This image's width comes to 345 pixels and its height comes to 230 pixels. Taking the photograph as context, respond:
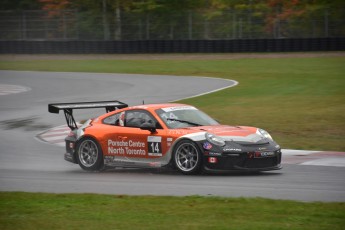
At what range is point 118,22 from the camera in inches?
1973

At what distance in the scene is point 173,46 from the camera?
45719 mm

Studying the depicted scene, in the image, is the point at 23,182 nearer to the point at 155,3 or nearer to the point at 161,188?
the point at 161,188

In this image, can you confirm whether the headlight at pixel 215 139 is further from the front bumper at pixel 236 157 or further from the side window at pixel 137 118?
the side window at pixel 137 118

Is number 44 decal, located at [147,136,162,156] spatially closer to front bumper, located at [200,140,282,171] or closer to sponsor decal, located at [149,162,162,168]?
sponsor decal, located at [149,162,162,168]

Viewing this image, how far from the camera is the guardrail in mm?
43312

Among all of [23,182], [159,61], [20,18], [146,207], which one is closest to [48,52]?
[20,18]

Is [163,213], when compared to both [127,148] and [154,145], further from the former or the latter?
[127,148]

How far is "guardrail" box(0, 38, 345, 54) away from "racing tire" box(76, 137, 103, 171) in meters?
30.4

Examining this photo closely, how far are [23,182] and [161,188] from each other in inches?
96.5

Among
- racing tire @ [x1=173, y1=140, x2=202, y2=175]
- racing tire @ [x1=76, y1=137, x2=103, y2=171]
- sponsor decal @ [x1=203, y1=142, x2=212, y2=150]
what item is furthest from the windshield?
racing tire @ [x1=76, y1=137, x2=103, y2=171]

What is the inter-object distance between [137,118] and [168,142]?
990mm

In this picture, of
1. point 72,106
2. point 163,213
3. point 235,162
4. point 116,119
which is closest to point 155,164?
point 116,119

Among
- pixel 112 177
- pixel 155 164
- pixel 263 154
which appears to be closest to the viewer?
pixel 263 154

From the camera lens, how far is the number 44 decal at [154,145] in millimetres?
13133
